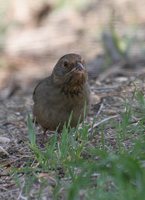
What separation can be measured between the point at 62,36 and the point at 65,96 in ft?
18.7

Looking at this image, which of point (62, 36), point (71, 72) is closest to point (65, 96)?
point (71, 72)

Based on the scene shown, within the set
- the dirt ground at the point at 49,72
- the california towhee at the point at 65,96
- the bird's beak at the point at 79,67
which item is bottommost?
the dirt ground at the point at 49,72

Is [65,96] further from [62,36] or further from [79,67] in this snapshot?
[62,36]

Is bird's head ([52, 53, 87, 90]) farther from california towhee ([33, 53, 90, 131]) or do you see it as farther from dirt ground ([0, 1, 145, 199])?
dirt ground ([0, 1, 145, 199])

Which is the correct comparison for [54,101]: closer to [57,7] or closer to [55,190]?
[55,190]

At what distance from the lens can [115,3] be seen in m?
12.2

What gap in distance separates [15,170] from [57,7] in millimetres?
7545

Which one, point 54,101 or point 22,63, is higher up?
point 54,101

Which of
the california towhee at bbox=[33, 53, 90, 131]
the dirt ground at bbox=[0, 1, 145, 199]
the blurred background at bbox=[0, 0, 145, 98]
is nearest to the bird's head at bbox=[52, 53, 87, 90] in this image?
the california towhee at bbox=[33, 53, 90, 131]

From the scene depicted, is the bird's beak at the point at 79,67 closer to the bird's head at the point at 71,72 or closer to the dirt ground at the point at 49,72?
the bird's head at the point at 71,72

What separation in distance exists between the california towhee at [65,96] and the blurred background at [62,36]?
9.62 ft

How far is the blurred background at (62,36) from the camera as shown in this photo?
31.3 ft

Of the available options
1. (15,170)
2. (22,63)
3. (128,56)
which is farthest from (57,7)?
(15,170)

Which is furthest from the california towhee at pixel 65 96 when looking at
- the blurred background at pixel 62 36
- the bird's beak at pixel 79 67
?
the blurred background at pixel 62 36
